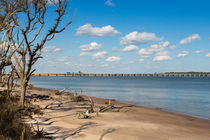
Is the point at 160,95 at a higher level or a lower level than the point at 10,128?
lower

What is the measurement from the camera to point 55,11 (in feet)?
32.8

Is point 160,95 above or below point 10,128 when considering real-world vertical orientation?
below

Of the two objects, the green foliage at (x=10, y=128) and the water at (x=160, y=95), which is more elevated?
the green foliage at (x=10, y=128)

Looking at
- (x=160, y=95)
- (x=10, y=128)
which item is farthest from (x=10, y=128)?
(x=160, y=95)

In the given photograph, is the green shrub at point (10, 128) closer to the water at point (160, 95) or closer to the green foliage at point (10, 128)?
the green foliage at point (10, 128)

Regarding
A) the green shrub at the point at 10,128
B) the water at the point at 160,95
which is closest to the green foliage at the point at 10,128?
the green shrub at the point at 10,128

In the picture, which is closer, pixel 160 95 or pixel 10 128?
pixel 10 128

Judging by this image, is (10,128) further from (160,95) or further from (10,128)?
(160,95)

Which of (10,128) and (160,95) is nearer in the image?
(10,128)

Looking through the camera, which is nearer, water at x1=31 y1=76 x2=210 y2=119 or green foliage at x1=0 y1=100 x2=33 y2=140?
green foliage at x1=0 y1=100 x2=33 y2=140

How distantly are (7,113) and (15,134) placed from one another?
814mm

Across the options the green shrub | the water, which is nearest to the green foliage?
the green shrub

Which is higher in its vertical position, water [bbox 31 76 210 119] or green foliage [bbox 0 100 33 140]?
green foliage [bbox 0 100 33 140]

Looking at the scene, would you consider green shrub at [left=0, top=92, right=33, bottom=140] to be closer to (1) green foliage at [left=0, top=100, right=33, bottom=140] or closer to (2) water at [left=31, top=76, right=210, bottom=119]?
(1) green foliage at [left=0, top=100, right=33, bottom=140]
